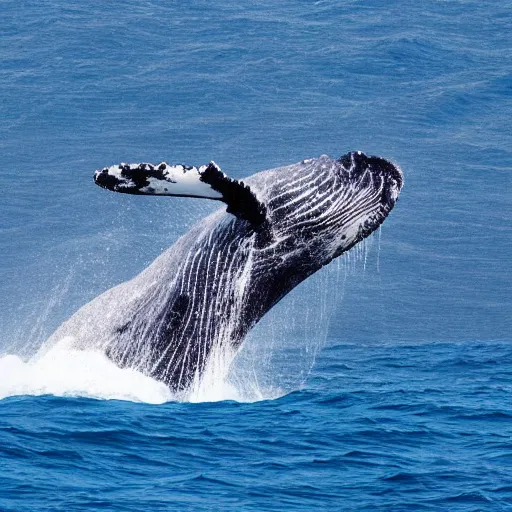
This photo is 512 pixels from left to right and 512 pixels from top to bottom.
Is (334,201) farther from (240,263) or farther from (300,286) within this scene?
(300,286)

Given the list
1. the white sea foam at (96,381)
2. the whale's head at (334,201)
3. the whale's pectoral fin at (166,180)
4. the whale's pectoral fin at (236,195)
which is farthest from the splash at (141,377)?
the whale's pectoral fin at (166,180)

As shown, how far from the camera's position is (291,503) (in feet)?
37.5

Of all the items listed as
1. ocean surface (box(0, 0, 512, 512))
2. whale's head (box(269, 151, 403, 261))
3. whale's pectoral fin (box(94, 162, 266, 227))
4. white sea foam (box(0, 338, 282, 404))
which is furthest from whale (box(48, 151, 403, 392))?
whale's pectoral fin (box(94, 162, 266, 227))

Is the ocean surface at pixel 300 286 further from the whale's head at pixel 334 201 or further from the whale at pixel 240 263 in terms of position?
the whale's head at pixel 334 201

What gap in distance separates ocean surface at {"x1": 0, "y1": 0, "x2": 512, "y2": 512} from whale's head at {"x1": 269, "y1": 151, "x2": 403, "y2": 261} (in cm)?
212

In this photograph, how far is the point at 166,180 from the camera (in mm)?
12336

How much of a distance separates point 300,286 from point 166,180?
16.4 m

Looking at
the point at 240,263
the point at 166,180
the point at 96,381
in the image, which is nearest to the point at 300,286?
the point at 96,381

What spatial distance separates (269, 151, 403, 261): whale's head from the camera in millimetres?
13859

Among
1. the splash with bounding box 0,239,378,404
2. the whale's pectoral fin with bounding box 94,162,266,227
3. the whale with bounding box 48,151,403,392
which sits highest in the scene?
the whale's pectoral fin with bounding box 94,162,266,227

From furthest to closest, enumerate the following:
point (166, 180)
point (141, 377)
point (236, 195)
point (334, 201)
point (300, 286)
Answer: point (300, 286) < point (141, 377) < point (334, 201) < point (236, 195) < point (166, 180)

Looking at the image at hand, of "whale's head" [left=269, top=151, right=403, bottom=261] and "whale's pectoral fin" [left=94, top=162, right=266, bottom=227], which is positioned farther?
"whale's head" [left=269, top=151, right=403, bottom=261]

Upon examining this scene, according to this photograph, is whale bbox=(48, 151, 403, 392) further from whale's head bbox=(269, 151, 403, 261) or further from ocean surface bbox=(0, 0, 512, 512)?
ocean surface bbox=(0, 0, 512, 512)

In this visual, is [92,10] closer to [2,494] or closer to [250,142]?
[250,142]
